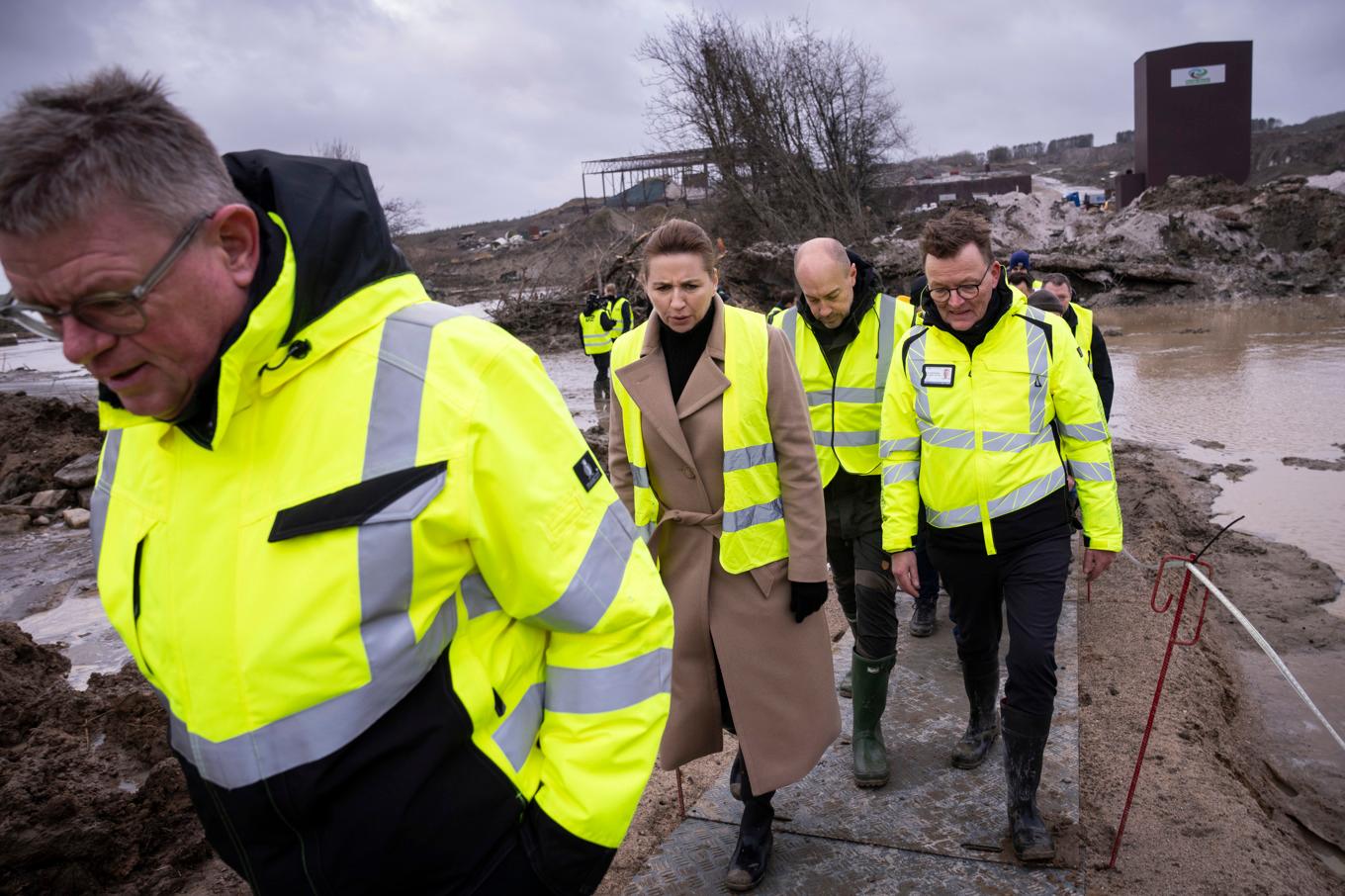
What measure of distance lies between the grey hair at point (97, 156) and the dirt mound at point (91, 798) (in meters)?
3.06

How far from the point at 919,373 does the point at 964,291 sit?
328 mm

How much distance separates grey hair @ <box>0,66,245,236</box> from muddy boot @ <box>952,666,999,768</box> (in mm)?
3219

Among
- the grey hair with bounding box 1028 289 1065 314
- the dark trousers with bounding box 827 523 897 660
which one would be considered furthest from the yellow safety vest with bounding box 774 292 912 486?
the grey hair with bounding box 1028 289 1065 314

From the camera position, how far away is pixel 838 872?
3.12 m

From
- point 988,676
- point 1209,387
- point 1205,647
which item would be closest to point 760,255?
point 1209,387

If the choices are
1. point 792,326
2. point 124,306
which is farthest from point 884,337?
point 124,306

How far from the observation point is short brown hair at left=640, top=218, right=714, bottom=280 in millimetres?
3061

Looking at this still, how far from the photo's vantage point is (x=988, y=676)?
3.68 m

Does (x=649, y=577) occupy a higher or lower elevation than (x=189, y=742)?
higher

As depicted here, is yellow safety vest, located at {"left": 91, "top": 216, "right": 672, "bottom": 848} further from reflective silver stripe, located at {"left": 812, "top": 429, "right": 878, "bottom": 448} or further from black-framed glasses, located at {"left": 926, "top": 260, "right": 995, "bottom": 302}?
reflective silver stripe, located at {"left": 812, "top": 429, "right": 878, "bottom": 448}

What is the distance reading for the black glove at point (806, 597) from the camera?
10.0ft

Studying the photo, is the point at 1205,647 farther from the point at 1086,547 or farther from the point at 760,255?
the point at 760,255

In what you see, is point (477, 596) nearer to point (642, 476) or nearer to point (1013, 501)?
point (642, 476)

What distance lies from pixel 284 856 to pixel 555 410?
0.77 meters
